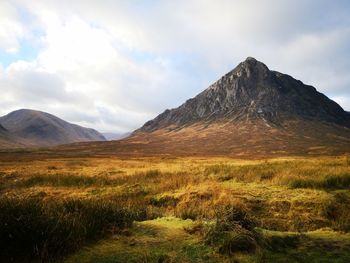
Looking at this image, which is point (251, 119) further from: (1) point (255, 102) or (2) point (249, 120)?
(1) point (255, 102)

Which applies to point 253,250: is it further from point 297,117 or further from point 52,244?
point 297,117

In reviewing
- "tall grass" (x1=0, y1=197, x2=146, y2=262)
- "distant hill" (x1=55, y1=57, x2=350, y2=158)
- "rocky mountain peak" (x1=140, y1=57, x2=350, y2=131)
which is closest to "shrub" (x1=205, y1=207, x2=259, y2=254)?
"tall grass" (x1=0, y1=197, x2=146, y2=262)

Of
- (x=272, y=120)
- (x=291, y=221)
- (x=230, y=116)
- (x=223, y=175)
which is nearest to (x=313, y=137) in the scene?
(x=272, y=120)

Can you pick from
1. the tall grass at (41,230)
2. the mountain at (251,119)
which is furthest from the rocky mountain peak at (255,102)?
the tall grass at (41,230)

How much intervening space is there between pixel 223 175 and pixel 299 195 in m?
6.27

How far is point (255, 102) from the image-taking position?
16412 centimetres

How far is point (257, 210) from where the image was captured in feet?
38.1

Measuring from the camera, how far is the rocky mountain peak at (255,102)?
15750 centimetres

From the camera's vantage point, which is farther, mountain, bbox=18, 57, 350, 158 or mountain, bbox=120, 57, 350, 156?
mountain, bbox=120, 57, 350, 156

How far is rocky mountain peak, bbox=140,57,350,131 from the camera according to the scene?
158m

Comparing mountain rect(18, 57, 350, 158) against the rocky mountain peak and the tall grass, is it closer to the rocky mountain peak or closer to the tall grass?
the rocky mountain peak

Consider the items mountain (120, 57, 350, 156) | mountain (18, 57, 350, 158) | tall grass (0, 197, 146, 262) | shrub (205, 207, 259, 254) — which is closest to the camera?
tall grass (0, 197, 146, 262)

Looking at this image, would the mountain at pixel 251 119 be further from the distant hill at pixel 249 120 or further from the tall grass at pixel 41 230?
the tall grass at pixel 41 230

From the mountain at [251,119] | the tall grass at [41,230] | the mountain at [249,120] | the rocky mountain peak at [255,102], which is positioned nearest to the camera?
the tall grass at [41,230]
